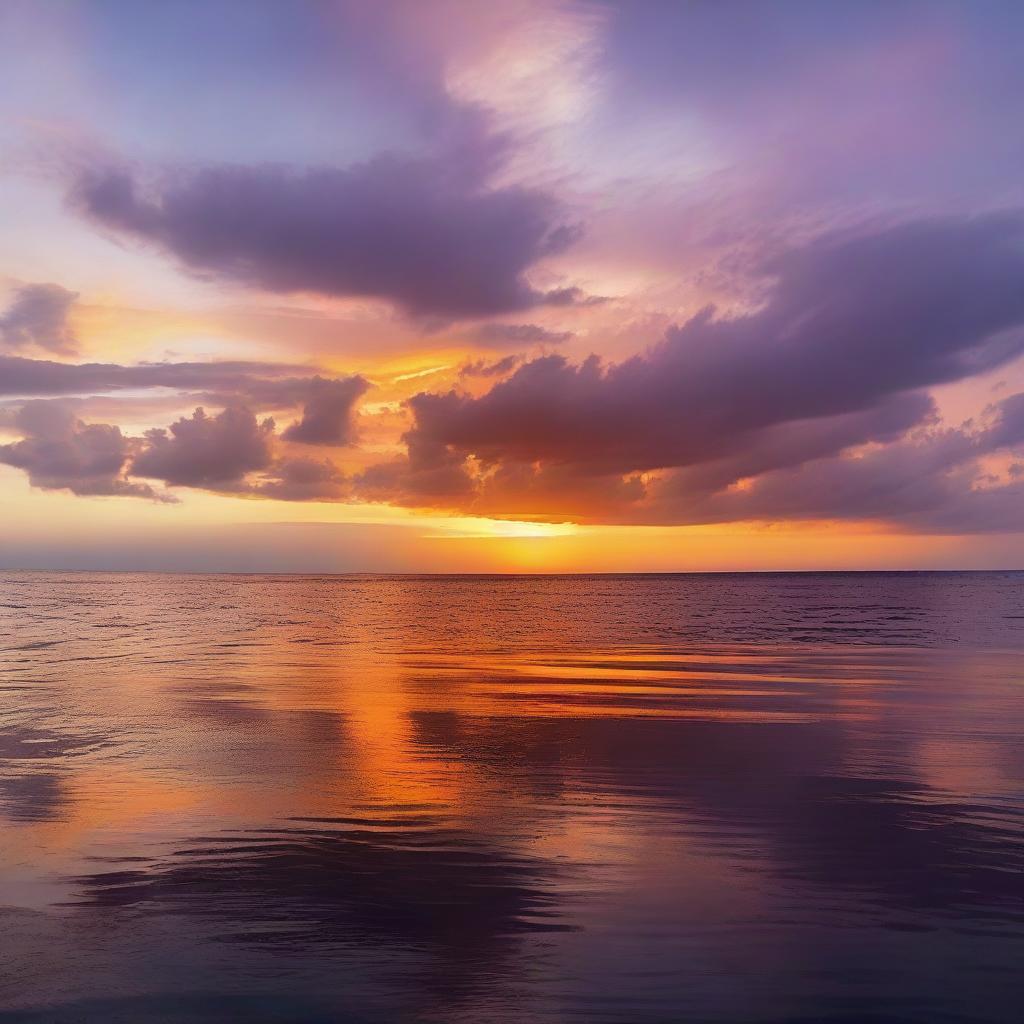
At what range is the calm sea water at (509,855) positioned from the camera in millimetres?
6109

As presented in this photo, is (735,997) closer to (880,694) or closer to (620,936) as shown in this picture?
(620,936)

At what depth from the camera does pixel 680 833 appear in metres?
9.62

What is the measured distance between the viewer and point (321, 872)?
8.27 meters

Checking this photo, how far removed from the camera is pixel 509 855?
877 cm

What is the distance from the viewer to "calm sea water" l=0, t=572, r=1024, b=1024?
6.11m

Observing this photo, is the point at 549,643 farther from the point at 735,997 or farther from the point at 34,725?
the point at 735,997

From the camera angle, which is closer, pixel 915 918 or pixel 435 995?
pixel 435 995

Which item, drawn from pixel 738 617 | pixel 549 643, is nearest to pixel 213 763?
pixel 549 643

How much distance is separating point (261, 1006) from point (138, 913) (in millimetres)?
1948

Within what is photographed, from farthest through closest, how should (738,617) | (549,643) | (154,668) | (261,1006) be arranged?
(738,617) < (549,643) < (154,668) < (261,1006)

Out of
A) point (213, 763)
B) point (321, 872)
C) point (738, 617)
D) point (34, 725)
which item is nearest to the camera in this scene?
point (321, 872)

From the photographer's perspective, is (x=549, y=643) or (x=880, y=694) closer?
(x=880, y=694)

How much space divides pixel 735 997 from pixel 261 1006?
308 cm

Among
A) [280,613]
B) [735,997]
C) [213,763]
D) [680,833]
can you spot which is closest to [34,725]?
[213,763]
